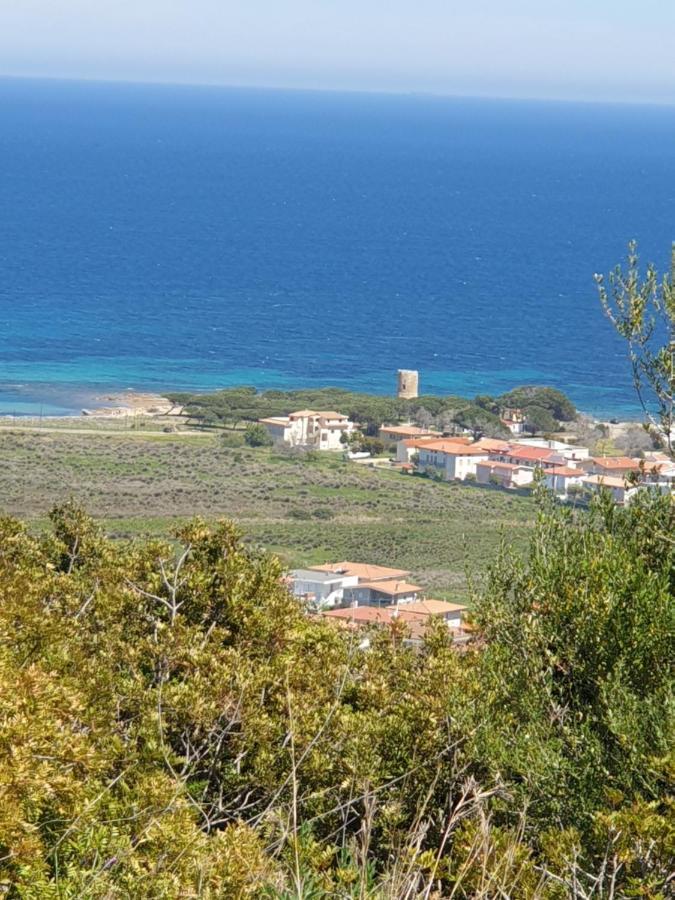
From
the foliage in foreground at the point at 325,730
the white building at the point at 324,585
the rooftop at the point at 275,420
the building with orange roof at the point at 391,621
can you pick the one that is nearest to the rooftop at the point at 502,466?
the rooftop at the point at 275,420

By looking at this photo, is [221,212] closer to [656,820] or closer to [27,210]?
[27,210]

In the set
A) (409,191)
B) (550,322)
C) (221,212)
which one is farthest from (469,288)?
(409,191)

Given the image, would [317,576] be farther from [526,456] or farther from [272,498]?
[526,456]

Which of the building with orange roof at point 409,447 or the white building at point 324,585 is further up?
the building with orange roof at point 409,447

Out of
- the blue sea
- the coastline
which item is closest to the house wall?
the coastline

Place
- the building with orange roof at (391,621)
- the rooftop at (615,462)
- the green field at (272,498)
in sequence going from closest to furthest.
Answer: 1. the building with orange roof at (391,621)
2. the green field at (272,498)
3. the rooftop at (615,462)

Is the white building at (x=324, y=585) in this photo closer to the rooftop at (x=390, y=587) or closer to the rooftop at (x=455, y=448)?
the rooftop at (x=390, y=587)

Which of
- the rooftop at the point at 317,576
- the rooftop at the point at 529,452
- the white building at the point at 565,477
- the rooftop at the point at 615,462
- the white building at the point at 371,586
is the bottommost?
the white building at the point at 371,586
